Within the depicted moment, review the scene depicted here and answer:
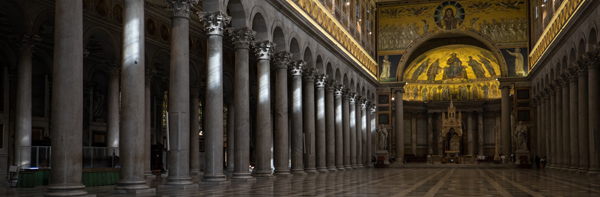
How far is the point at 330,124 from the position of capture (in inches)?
1428

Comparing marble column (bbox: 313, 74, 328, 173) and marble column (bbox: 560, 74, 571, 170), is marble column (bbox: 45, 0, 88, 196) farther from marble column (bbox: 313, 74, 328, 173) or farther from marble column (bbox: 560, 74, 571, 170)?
marble column (bbox: 560, 74, 571, 170)

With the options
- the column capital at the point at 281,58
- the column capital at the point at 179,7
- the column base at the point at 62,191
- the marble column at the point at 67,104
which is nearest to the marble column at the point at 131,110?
the marble column at the point at 67,104

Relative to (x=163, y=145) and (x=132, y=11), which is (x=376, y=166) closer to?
(x=163, y=145)

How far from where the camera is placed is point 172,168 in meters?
16.8

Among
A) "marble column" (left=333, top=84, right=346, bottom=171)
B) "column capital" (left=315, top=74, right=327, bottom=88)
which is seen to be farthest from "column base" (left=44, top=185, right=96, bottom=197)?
"marble column" (left=333, top=84, right=346, bottom=171)

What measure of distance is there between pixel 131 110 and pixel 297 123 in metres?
15.2

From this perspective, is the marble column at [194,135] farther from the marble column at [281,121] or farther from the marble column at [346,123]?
the marble column at [346,123]

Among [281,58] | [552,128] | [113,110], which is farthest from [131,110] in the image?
[552,128]

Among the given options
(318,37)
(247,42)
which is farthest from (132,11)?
(318,37)

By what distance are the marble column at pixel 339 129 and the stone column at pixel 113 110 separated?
50.9ft

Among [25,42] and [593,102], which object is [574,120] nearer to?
[593,102]

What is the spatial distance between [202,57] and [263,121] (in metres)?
11.2

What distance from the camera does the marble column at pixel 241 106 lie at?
21828 millimetres

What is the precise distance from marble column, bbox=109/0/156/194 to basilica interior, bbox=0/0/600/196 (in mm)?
33
